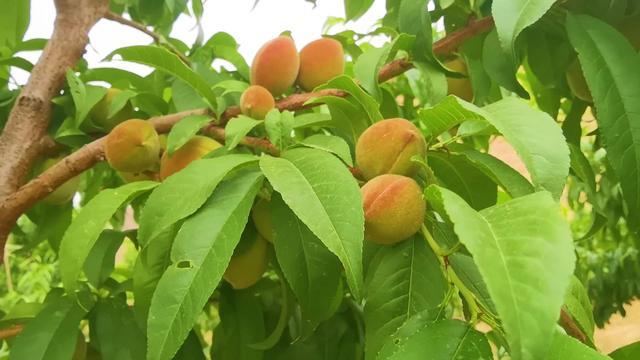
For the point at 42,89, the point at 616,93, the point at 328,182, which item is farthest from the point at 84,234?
the point at 616,93

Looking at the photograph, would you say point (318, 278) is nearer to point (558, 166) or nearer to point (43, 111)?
point (558, 166)

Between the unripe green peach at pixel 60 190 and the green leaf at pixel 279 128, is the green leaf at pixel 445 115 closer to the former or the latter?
the green leaf at pixel 279 128

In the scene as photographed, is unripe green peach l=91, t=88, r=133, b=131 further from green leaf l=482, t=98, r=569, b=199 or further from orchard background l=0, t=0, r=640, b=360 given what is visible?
green leaf l=482, t=98, r=569, b=199

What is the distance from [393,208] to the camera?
1.38 ft

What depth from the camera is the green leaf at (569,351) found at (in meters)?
0.31

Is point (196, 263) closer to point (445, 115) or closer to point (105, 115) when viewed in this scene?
point (445, 115)

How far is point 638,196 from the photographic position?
0.49m

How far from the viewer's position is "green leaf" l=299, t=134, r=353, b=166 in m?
0.49

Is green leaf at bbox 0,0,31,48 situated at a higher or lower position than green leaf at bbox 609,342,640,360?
higher

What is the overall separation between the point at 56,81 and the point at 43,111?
0.13 feet

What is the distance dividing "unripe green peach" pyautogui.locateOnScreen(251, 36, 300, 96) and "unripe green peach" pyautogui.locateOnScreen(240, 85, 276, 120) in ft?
0.20

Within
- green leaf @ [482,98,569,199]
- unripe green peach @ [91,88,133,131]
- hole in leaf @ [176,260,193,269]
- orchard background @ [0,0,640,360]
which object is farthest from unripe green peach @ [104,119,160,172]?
green leaf @ [482,98,569,199]

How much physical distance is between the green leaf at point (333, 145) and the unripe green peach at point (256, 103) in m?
0.11

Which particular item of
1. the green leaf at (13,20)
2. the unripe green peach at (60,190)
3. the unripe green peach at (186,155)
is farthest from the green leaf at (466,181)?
the green leaf at (13,20)
